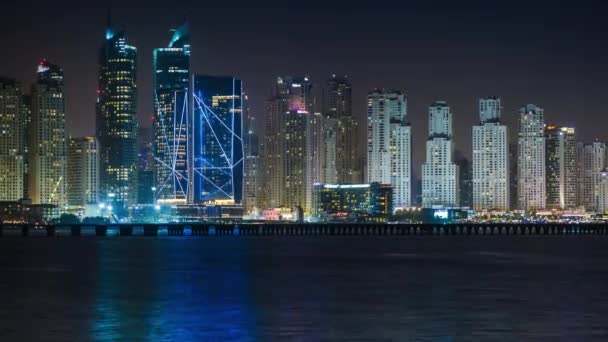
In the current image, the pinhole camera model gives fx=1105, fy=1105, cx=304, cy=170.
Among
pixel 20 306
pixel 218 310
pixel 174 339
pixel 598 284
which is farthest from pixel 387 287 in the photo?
pixel 174 339

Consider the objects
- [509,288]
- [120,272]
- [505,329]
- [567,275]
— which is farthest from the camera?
[120,272]

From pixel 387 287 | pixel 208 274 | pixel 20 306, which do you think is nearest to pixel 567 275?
pixel 387 287

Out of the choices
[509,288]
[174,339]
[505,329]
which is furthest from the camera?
[509,288]

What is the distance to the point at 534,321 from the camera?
3950 centimetres

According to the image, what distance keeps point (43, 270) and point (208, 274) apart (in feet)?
44.2

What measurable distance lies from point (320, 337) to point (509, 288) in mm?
23640

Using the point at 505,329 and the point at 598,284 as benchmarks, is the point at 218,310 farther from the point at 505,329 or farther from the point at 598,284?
the point at 598,284

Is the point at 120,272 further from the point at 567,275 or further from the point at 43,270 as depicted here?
the point at 567,275

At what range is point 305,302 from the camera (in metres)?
48.3

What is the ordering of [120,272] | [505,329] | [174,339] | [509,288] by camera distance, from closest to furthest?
[174,339]
[505,329]
[509,288]
[120,272]

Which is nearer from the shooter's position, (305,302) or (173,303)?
(173,303)

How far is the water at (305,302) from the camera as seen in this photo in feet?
119

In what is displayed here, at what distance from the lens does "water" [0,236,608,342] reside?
36.3 metres

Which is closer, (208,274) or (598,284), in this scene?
(598,284)
